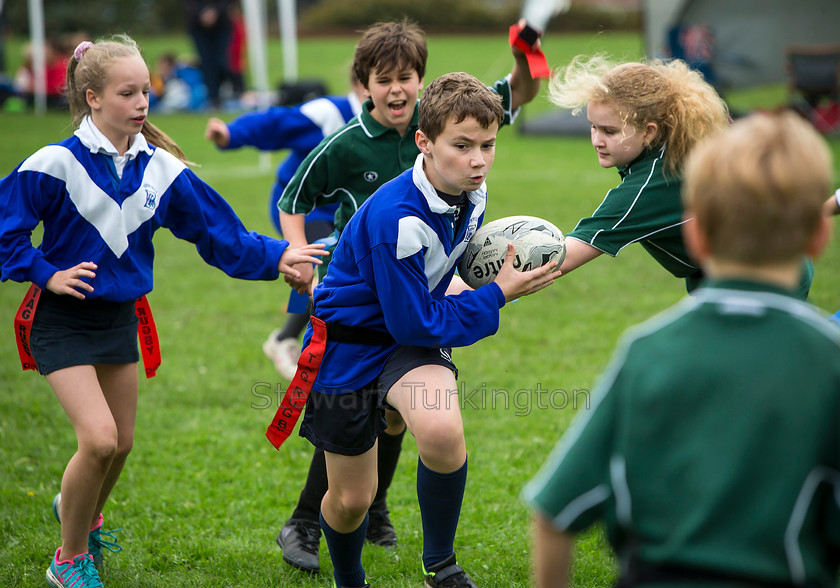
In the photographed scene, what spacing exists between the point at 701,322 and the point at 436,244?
5.00 feet

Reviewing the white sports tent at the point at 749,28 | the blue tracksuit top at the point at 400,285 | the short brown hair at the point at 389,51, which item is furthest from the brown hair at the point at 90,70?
the white sports tent at the point at 749,28

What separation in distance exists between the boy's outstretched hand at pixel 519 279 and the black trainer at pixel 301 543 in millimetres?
1445

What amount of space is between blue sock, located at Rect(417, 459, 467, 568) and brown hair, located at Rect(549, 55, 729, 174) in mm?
1371

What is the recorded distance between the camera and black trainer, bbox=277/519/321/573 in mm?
3697

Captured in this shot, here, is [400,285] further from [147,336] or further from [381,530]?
[381,530]

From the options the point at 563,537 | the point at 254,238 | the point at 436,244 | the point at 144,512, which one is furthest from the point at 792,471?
the point at 144,512

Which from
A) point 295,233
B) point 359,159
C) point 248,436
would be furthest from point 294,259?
point 248,436

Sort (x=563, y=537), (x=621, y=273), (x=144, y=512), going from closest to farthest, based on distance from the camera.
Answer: (x=563, y=537), (x=144, y=512), (x=621, y=273)

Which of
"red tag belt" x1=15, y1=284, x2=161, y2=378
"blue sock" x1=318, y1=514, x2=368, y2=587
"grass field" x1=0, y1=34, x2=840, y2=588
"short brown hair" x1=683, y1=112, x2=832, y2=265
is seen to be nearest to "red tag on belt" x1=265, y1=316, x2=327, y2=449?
"blue sock" x1=318, y1=514, x2=368, y2=587

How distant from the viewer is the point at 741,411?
1.55 metres

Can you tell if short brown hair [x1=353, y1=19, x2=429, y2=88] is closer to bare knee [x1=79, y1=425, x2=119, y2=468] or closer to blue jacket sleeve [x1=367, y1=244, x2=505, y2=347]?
blue jacket sleeve [x1=367, y1=244, x2=505, y2=347]

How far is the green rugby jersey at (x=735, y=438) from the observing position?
1.55m

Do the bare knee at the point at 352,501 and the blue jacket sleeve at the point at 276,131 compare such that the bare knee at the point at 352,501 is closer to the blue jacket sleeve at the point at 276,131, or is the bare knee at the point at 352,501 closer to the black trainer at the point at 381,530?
the black trainer at the point at 381,530

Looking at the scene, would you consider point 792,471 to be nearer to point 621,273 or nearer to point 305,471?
point 305,471
